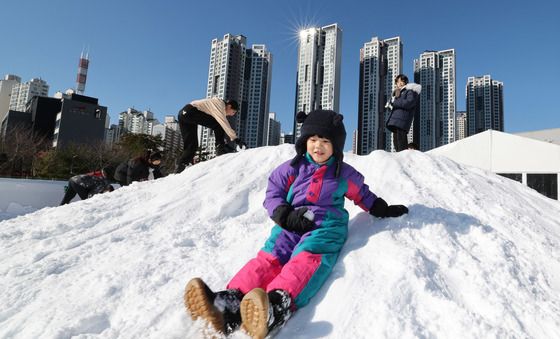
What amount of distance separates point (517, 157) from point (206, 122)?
991 cm

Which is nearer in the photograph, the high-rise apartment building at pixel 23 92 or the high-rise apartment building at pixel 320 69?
the high-rise apartment building at pixel 320 69

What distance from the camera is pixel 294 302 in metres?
1.49

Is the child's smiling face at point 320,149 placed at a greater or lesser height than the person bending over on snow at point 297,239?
greater

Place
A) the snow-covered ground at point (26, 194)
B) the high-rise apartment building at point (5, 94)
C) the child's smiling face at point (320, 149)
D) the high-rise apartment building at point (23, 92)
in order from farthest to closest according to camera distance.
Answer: the high-rise apartment building at point (23, 92)
the high-rise apartment building at point (5, 94)
the snow-covered ground at point (26, 194)
the child's smiling face at point (320, 149)

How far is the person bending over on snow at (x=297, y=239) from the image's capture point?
1.38 metres

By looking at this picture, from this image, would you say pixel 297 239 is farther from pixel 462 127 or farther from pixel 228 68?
pixel 462 127

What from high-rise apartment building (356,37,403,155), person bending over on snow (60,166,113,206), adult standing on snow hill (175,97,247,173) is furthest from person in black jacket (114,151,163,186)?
high-rise apartment building (356,37,403,155)

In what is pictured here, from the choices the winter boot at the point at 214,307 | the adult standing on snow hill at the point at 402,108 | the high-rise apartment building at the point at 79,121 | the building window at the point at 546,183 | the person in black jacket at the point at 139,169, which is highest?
the high-rise apartment building at the point at 79,121

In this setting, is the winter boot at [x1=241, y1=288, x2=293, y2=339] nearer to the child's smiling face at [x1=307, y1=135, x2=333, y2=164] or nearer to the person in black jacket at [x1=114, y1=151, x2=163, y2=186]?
the child's smiling face at [x1=307, y1=135, x2=333, y2=164]

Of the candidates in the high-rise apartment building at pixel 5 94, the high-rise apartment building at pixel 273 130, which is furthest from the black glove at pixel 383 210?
the high-rise apartment building at pixel 5 94

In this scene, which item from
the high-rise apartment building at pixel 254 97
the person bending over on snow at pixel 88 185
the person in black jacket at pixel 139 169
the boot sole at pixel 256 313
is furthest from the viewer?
the high-rise apartment building at pixel 254 97

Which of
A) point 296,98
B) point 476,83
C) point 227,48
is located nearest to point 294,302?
point 227,48

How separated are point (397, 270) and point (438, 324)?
33 centimetres

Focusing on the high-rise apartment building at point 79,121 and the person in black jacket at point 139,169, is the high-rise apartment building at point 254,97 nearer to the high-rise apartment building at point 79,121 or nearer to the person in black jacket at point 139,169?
the high-rise apartment building at point 79,121
